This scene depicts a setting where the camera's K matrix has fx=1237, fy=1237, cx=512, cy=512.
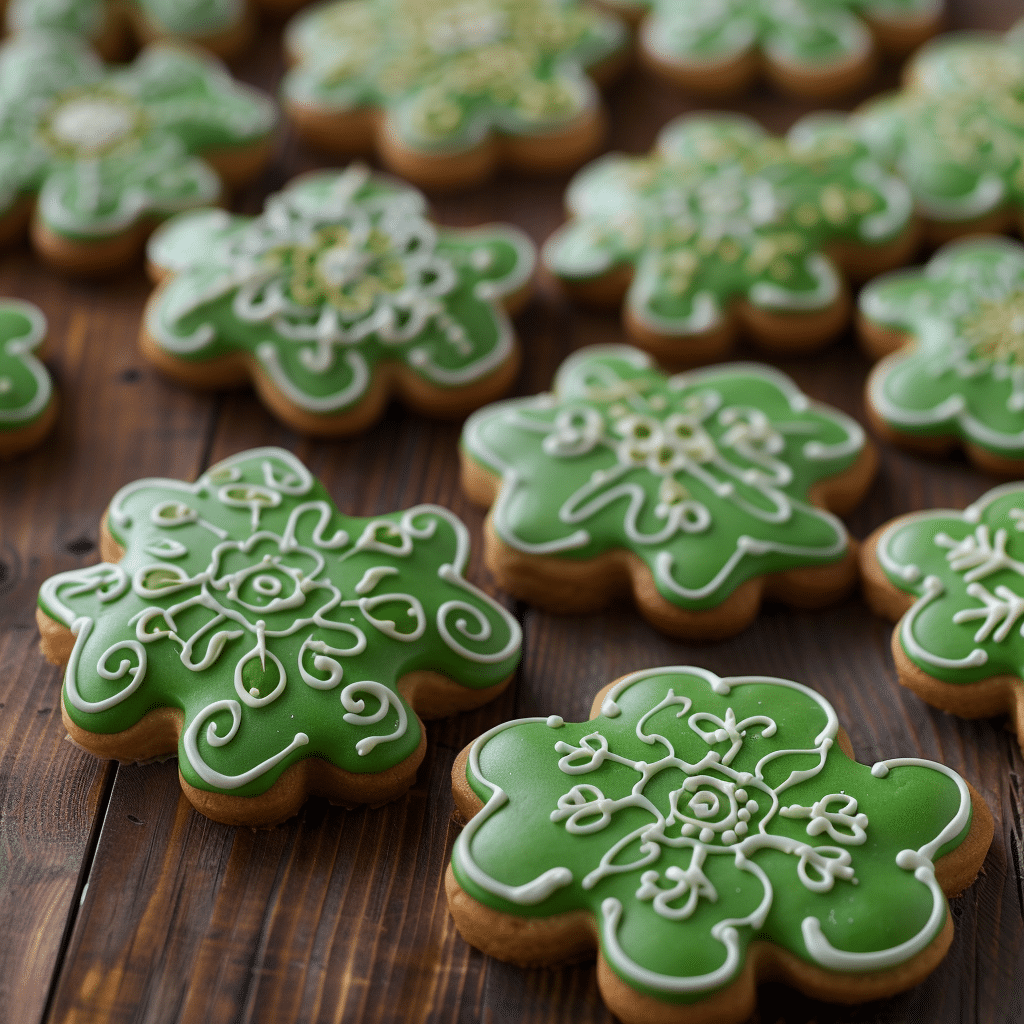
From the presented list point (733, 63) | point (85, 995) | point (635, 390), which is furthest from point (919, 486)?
point (85, 995)

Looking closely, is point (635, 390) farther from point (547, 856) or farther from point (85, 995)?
point (85, 995)

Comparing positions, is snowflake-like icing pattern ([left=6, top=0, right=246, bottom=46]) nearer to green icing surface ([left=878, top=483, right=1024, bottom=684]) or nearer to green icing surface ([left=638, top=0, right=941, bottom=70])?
green icing surface ([left=638, top=0, right=941, bottom=70])

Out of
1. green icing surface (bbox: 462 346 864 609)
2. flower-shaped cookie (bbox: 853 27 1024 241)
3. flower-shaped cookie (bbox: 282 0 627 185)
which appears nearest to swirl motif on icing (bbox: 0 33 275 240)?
flower-shaped cookie (bbox: 282 0 627 185)

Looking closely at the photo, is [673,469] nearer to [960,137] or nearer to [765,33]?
[960,137]

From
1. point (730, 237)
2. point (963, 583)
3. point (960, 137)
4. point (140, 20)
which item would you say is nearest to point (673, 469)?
point (963, 583)

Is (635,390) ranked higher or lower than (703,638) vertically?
higher

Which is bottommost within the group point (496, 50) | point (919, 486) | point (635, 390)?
point (919, 486)
